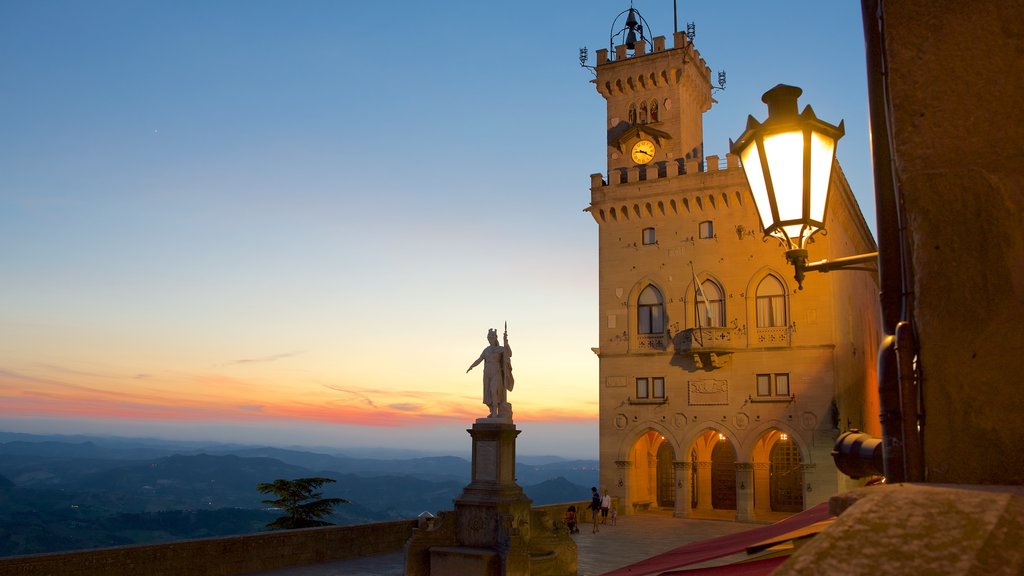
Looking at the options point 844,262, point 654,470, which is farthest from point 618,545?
point 844,262

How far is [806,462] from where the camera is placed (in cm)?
3106

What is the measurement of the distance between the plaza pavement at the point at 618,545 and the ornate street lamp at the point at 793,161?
12.3 metres

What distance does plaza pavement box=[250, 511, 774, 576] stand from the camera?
19219 mm

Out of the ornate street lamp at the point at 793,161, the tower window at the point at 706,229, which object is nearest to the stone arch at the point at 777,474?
the tower window at the point at 706,229

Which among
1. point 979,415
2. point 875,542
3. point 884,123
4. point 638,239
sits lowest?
point 875,542

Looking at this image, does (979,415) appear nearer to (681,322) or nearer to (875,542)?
(875,542)

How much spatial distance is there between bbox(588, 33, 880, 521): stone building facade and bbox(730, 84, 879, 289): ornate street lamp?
29258mm

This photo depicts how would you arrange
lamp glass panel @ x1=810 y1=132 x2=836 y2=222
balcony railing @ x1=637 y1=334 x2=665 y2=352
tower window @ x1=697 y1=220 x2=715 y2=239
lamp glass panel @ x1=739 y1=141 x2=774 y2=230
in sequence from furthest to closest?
balcony railing @ x1=637 y1=334 x2=665 y2=352
tower window @ x1=697 y1=220 x2=715 y2=239
lamp glass panel @ x1=739 y1=141 x2=774 y2=230
lamp glass panel @ x1=810 y1=132 x2=836 y2=222

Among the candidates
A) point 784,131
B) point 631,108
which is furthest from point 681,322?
point 784,131

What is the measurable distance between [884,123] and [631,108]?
122 feet

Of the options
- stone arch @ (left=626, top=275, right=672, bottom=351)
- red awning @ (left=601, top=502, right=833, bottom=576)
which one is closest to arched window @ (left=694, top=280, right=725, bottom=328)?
stone arch @ (left=626, top=275, right=672, bottom=351)

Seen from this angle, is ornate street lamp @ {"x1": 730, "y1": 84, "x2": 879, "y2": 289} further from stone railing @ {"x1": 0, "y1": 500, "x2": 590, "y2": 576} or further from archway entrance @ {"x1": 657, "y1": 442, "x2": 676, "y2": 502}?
archway entrance @ {"x1": 657, "y1": 442, "x2": 676, "y2": 502}

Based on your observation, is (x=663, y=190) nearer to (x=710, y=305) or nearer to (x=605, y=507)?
(x=710, y=305)

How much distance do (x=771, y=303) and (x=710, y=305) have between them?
2.44 m
